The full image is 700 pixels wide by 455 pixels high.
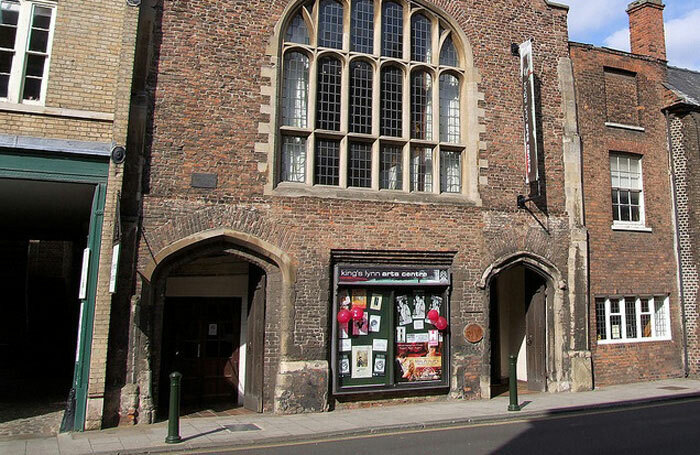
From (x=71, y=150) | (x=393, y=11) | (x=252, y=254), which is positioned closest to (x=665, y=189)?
(x=393, y=11)

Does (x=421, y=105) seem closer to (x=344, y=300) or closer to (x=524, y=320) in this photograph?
(x=344, y=300)

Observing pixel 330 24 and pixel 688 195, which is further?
pixel 688 195

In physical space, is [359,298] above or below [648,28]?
below

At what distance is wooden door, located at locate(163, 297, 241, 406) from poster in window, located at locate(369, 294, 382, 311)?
321 cm


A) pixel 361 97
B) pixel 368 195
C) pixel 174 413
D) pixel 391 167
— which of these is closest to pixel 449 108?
pixel 391 167

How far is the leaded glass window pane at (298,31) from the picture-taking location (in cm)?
1272

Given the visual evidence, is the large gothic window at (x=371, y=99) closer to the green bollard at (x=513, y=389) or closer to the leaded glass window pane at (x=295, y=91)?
the leaded glass window pane at (x=295, y=91)

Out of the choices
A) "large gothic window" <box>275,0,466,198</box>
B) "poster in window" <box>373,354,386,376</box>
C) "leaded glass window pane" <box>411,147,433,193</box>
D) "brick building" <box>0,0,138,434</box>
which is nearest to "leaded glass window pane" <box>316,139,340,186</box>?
"large gothic window" <box>275,0,466,198</box>

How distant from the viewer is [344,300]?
40.1ft

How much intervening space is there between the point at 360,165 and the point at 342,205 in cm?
118

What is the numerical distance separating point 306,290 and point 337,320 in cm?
91

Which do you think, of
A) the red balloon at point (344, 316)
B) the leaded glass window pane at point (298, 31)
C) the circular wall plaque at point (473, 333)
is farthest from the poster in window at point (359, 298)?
the leaded glass window pane at point (298, 31)

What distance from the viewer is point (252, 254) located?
11797mm

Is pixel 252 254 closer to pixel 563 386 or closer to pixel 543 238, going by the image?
pixel 543 238
